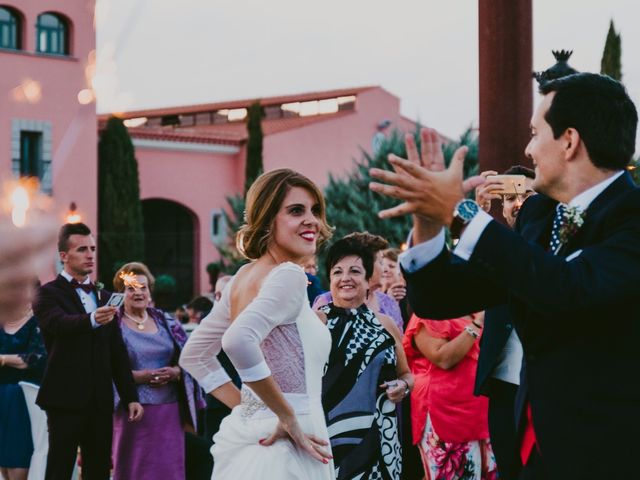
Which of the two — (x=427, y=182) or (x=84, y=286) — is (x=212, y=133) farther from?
(x=427, y=182)

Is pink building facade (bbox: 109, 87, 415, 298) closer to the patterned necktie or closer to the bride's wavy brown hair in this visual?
the bride's wavy brown hair

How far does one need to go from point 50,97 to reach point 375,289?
11.7m

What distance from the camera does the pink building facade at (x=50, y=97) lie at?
142 inches

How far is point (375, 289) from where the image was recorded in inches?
303

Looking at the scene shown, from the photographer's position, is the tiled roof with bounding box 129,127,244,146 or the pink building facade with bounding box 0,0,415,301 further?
the pink building facade with bounding box 0,0,415,301

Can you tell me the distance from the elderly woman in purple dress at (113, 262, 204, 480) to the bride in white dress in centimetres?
372

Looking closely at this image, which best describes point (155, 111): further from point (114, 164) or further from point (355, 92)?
point (114, 164)

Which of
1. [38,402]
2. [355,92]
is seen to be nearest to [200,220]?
[355,92]

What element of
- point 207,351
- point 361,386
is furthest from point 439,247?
point 361,386

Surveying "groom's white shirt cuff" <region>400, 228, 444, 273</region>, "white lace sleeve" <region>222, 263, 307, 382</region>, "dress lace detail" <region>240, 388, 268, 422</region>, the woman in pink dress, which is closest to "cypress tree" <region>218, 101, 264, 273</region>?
the woman in pink dress

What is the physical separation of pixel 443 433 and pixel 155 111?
1599 inches

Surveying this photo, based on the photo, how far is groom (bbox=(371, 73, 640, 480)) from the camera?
245cm

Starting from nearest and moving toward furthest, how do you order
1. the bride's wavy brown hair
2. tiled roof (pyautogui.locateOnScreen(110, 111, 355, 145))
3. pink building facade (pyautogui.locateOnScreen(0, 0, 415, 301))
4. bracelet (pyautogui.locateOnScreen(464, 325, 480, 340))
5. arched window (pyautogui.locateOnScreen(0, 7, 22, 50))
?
the bride's wavy brown hair, bracelet (pyautogui.locateOnScreen(464, 325, 480, 340)), arched window (pyautogui.locateOnScreen(0, 7, 22, 50)), tiled roof (pyautogui.locateOnScreen(110, 111, 355, 145)), pink building facade (pyautogui.locateOnScreen(0, 0, 415, 301))

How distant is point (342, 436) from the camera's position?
5.59 m
